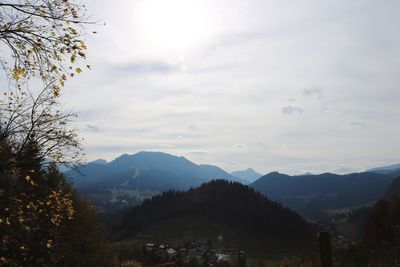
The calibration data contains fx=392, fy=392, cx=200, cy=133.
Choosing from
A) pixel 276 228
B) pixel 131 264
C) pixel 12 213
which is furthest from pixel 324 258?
pixel 276 228

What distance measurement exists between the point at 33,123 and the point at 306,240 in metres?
152

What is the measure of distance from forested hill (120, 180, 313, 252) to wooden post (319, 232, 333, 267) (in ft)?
504

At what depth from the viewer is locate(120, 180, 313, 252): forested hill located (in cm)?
16438

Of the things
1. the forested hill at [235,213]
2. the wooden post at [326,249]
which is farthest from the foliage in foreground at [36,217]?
the forested hill at [235,213]

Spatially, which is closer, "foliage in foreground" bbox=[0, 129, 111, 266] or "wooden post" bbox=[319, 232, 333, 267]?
"wooden post" bbox=[319, 232, 333, 267]

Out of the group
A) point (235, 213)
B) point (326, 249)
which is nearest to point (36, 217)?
point (326, 249)

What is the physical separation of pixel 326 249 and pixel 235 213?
17975 centimetres

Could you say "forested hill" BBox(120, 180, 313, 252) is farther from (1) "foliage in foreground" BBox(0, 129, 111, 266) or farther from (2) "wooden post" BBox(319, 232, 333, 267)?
(2) "wooden post" BBox(319, 232, 333, 267)

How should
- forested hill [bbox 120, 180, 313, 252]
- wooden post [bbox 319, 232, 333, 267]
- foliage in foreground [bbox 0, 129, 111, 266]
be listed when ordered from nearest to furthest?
1. wooden post [bbox 319, 232, 333, 267]
2. foliage in foreground [bbox 0, 129, 111, 266]
3. forested hill [bbox 120, 180, 313, 252]

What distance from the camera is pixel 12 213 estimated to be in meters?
12.4

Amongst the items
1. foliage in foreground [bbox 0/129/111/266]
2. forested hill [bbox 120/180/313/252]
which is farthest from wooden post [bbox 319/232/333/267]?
forested hill [bbox 120/180/313/252]

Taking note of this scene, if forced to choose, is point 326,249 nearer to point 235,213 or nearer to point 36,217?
point 36,217

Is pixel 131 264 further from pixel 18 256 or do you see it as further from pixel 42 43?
pixel 42 43

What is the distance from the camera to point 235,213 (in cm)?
18362
